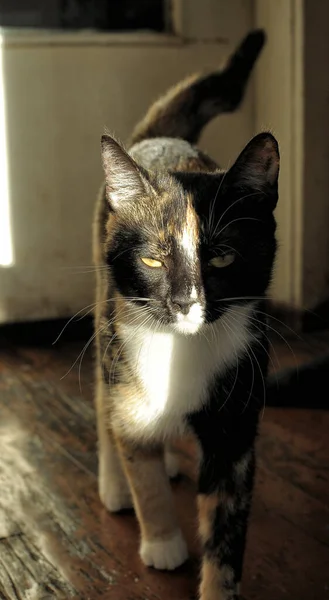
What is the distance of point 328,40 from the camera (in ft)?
7.72

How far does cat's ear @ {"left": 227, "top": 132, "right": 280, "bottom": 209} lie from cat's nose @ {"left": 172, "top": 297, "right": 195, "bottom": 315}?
0.20 m

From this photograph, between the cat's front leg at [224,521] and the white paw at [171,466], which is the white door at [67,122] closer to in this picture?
the white paw at [171,466]

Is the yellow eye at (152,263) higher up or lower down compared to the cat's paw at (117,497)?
higher up

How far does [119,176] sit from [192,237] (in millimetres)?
172

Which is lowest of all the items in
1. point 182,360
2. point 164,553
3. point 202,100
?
point 164,553

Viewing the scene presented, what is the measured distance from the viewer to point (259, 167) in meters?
1.19

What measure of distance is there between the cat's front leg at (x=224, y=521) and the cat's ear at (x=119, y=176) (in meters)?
0.43

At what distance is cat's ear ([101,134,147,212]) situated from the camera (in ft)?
3.99

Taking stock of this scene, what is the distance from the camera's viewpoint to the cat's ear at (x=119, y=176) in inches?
47.8

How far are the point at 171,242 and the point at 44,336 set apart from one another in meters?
1.52

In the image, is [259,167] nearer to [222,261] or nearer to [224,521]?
[222,261]

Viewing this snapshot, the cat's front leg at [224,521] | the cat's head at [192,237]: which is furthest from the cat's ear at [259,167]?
the cat's front leg at [224,521]

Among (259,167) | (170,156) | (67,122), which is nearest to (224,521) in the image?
(259,167)

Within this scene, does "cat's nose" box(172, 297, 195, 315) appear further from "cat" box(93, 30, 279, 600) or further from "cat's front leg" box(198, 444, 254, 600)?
"cat's front leg" box(198, 444, 254, 600)
